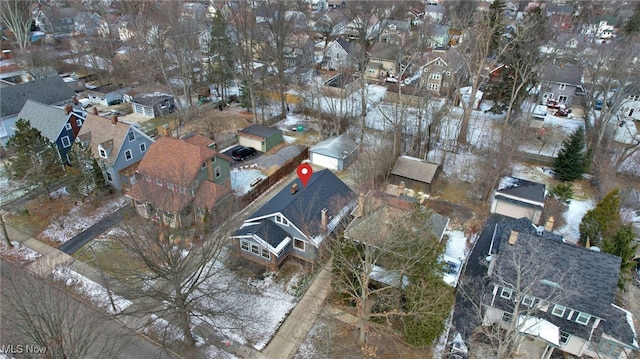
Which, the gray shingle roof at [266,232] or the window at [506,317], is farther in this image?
Result: the gray shingle roof at [266,232]

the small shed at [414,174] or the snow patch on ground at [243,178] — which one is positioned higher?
the small shed at [414,174]

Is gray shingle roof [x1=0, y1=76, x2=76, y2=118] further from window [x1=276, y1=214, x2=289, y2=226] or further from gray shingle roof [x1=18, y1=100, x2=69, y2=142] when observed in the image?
window [x1=276, y1=214, x2=289, y2=226]

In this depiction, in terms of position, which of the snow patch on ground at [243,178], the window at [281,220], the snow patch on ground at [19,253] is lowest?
the snow patch on ground at [19,253]

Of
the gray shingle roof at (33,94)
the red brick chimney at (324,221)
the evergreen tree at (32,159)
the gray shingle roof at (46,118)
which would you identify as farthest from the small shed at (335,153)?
the gray shingle roof at (33,94)

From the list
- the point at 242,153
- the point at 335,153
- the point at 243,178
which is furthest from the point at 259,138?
the point at 335,153

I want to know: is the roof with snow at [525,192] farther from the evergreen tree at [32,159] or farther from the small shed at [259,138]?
the evergreen tree at [32,159]

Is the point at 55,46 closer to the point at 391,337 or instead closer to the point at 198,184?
the point at 198,184

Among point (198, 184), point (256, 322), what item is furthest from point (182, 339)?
point (198, 184)
